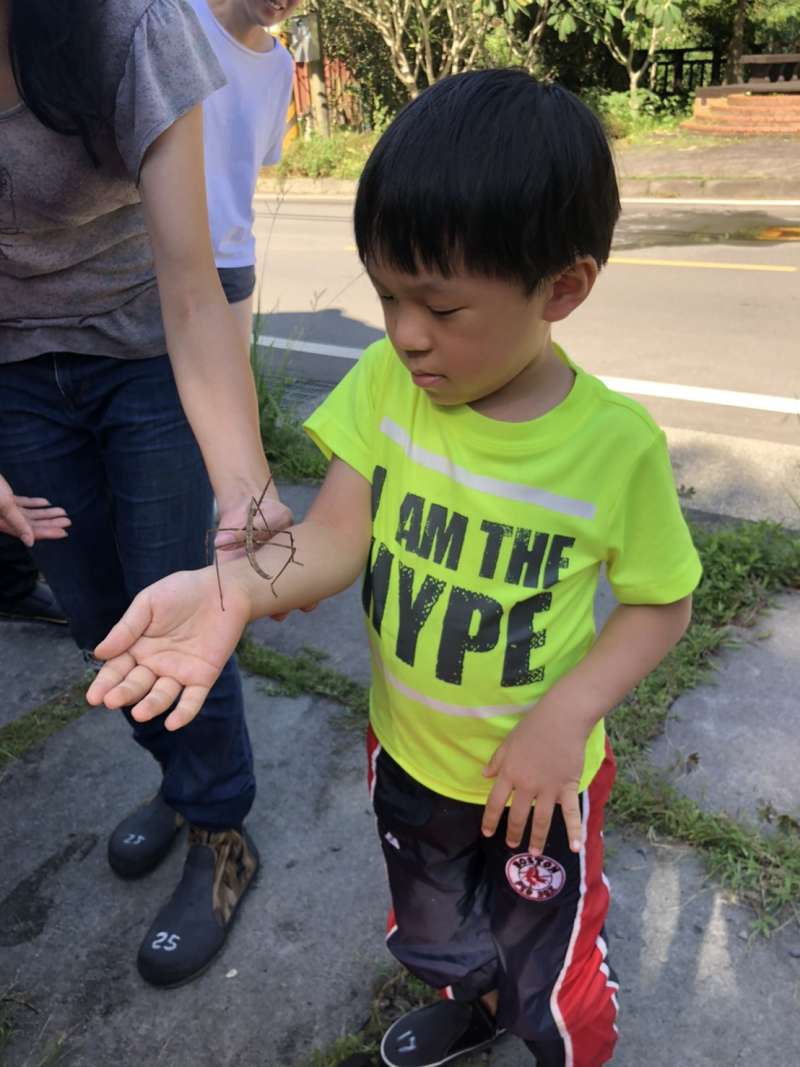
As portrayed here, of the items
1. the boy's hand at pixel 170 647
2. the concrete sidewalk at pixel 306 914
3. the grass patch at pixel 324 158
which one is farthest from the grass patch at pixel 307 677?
the grass patch at pixel 324 158

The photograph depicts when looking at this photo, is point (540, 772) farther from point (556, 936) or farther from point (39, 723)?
point (39, 723)

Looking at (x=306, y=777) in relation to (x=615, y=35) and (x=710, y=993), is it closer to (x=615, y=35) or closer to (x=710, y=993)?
(x=710, y=993)

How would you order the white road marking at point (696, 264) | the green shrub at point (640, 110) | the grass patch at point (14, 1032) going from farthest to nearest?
1. the green shrub at point (640, 110)
2. the white road marking at point (696, 264)
3. the grass patch at point (14, 1032)

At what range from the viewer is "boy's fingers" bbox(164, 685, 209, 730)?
1.12 meters

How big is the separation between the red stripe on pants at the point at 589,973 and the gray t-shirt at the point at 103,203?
1.10 m

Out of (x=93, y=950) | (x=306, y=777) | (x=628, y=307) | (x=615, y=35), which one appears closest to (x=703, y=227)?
(x=628, y=307)

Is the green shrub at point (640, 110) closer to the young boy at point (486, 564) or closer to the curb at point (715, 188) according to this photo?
the curb at point (715, 188)

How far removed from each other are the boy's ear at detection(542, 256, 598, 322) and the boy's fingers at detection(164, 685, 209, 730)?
25.0 inches

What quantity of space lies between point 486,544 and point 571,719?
0.25 meters

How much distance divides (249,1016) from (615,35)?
1663 centimetres

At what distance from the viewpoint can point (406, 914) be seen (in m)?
1.57

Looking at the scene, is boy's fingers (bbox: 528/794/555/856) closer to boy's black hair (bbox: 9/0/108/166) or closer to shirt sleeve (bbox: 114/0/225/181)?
shirt sleeve (bbox: 114/0/225/181)

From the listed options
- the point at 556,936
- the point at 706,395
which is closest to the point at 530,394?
the point at 556,936

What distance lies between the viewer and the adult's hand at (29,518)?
1632 millimetres
